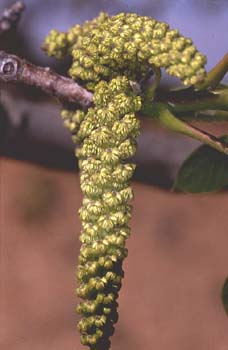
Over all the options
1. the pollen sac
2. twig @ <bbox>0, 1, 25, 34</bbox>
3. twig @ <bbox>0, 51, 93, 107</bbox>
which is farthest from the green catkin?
twig @ <bbox>0, 1, 25, 34</bbox>

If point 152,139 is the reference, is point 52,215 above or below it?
below

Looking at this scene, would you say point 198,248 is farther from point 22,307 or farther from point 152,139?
point 152,139

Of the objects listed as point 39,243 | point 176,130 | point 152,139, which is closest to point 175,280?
point 39,243

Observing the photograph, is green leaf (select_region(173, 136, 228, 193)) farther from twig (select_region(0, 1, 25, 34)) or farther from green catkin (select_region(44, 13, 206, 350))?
twig (select_region(0, 1, 25, 34))

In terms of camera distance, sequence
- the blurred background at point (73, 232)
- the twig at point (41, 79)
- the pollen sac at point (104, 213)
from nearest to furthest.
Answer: the pollen sac at point (104, 213), the twig at point (41, 79), the blurred background at point (73, 232)

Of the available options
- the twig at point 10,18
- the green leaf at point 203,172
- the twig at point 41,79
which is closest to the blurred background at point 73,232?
the twig at point 10,18

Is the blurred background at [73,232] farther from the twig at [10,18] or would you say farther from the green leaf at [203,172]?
the green leaf at [203,172]
